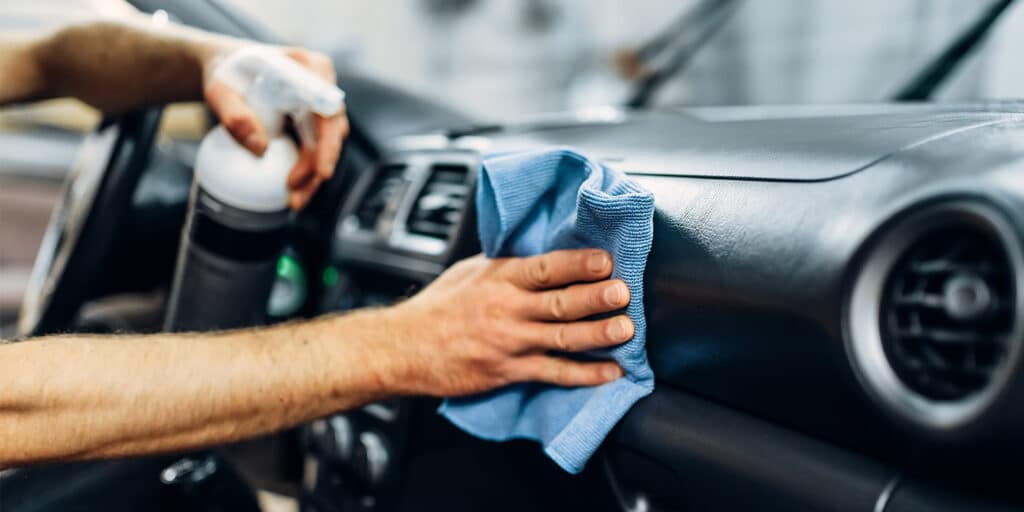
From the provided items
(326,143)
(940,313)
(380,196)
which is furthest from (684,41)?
(940,313)

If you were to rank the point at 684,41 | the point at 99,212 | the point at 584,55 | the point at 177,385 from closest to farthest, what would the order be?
1. the point at 177,385
2. the point at 99,212
3. the point at 684,41
4. the point at 584,55

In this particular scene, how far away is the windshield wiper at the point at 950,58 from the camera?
849 mm

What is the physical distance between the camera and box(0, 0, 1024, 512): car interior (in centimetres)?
40

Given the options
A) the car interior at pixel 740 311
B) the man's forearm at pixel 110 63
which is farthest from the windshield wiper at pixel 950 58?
the man's forearm at pixel 110 63

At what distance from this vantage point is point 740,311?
506 millimetres

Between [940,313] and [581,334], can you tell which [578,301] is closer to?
[581,334]

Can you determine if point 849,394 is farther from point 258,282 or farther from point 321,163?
point 258,282

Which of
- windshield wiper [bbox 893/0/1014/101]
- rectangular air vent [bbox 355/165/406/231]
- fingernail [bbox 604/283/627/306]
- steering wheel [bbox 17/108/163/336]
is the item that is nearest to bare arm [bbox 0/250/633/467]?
fingernail [bbox 604/283/627/306]

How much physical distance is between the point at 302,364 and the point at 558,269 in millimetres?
230

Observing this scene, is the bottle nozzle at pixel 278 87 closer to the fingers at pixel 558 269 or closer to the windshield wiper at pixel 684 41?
the fingers at pixel 558 269

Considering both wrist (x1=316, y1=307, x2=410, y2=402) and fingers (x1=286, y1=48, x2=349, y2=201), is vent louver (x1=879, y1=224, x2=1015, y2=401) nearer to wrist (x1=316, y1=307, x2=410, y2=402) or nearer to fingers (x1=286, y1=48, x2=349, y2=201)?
wrist (x1=316, y1=307, x2=410, y2=402)

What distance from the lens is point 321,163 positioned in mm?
756

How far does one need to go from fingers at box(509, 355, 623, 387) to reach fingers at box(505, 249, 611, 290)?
6 cm

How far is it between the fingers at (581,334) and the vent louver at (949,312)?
0.56 feet
